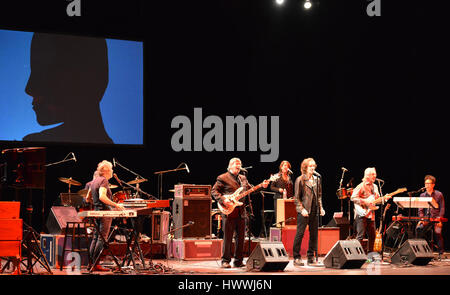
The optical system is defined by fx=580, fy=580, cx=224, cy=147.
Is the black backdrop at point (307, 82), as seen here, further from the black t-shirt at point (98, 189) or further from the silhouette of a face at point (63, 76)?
the black t-shirt at point (98, 189)

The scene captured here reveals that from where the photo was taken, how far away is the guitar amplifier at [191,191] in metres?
9.75

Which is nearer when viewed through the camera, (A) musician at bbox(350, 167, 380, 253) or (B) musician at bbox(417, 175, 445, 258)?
(A) musician at bbox(350, 167, 380, 253)

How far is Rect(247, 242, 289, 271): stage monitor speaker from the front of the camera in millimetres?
7590

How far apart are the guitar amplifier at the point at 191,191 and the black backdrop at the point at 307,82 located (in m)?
2.06

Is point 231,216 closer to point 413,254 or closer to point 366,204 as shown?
point 366,204

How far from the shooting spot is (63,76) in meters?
10.7

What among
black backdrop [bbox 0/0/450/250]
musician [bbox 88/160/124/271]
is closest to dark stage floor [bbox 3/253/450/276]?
musician [bbox 88/160/124/271]

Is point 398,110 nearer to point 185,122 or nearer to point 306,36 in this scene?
point 306,36

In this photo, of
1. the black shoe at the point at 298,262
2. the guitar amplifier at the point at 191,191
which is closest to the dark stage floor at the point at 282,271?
the black shoe at the point at 298,262

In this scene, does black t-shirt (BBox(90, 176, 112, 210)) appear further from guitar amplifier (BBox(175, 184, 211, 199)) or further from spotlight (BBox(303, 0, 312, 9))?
spotlight (BBox(303, 0, 312, 9))

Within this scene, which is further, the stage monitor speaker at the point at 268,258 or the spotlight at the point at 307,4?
the spotlight at the point at 307,4

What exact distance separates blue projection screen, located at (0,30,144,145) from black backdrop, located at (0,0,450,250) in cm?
53

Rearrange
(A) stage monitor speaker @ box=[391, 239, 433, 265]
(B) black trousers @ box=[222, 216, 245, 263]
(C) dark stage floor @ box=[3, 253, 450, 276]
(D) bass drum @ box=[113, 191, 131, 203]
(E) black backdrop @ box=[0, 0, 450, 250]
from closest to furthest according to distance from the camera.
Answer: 1. (C) dark stage floor @ box=[3, 253, 450, 276]
2. (B) black trousers @ box=[222, 216, 245, 263]
3. (A) stage monitor speaker @ box=[391, 239, 433, 265]
4. (D) bass drum @ box=[113, 191, 131, 203]
5. (E) black backdrop @ box=[0, 0, 450, 250]

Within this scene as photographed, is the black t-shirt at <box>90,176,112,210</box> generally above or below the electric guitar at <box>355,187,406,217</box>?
above
